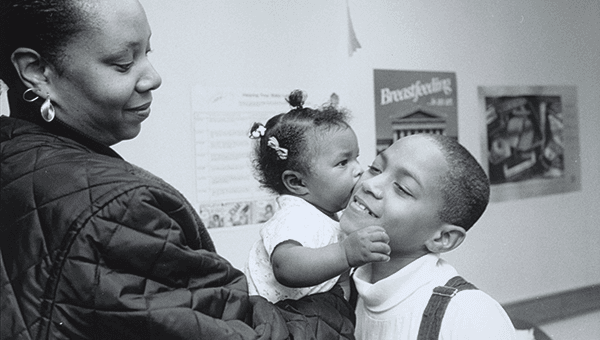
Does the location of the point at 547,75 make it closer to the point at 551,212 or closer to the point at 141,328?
the point at 551,212

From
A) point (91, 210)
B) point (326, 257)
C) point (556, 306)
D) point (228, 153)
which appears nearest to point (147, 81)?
point (91, 210)

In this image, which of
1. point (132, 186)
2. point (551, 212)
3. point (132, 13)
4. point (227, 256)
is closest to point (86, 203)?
point (132, 186)

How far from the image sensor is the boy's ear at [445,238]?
114cm

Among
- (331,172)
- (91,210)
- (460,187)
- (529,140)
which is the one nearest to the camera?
(91,210)

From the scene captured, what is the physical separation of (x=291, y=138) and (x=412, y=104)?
4.19ft

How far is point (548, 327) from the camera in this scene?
290 cm

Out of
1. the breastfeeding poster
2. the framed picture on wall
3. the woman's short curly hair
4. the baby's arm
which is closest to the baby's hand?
the baby's arm

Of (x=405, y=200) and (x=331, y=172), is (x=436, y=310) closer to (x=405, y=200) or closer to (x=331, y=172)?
(x=405, y=200)

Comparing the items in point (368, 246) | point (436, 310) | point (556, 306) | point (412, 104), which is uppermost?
point (412, 104)

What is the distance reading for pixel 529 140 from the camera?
2.89 meters

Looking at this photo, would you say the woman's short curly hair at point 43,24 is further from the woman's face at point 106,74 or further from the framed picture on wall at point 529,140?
the framed picture on wall at point 529,140

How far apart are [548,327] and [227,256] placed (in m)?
1.68

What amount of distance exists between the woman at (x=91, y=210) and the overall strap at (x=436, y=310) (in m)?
0.23

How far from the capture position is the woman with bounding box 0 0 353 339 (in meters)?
0.74
